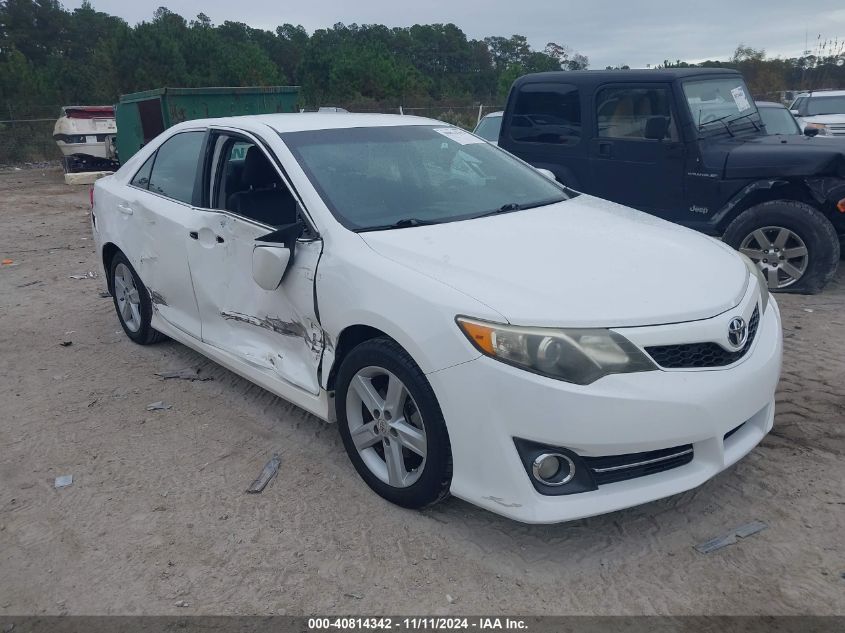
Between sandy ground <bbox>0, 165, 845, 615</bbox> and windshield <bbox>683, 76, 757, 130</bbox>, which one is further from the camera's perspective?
windshield <bbox>683, 76, 757, 130</bbox>

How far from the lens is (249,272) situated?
4.04 metres

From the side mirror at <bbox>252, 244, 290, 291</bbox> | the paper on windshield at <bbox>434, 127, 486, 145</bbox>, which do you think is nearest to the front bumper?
the side mirror at <bbox>252, 244, 290, 291</bbox>

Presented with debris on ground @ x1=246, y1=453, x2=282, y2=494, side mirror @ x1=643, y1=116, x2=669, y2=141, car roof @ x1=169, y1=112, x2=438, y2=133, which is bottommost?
debris on ground @ x1=246, y1=453, x2=282, y2=494

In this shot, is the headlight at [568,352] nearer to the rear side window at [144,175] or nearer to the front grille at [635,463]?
the front grille at [635,463]

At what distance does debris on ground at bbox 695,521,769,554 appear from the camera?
2.99 meters

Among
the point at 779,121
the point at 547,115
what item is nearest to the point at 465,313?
the point at 547,115

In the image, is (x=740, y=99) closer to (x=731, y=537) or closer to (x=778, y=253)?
(x=778, y=253)

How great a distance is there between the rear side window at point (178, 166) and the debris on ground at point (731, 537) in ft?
11.2

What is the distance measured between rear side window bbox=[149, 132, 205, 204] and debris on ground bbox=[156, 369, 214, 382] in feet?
3.95

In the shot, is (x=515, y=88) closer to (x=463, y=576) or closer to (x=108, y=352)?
(x=108, y=352)

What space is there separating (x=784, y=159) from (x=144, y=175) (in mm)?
5136

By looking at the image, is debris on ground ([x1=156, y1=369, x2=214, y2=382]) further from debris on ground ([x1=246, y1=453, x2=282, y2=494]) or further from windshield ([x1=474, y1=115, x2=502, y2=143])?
windshield ([x1=474, y1=115, x2=502, y2=143])

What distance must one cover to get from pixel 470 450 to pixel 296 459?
4.37ft

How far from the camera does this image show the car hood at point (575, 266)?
2832 millimetres
